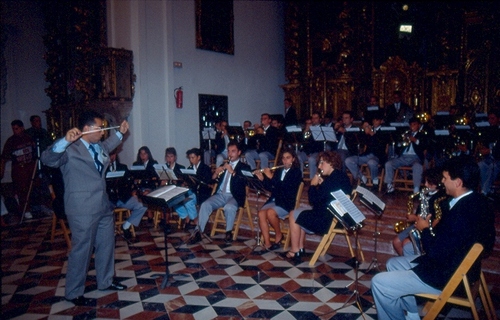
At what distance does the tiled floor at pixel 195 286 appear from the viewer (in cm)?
379

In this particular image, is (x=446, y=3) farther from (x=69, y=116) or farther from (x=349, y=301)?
(x=69, y=116)

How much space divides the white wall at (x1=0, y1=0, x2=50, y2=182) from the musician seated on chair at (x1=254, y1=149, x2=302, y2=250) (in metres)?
8.54

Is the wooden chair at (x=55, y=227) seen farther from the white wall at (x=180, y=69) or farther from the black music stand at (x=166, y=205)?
the white wall at (x=180, y=69)

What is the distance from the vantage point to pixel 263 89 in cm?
1212

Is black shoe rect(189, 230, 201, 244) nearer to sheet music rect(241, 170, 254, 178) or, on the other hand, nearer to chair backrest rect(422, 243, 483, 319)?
sheet music rect(241, 170, 254, 178)

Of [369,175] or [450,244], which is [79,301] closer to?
[450,244]

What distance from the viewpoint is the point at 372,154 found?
25.2 ft

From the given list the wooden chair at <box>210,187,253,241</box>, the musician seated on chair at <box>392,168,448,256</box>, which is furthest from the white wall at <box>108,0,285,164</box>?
the musician seated on chair at <box>392,168,448,256</box>

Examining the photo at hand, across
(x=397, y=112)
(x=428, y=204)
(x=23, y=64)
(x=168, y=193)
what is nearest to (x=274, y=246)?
(x=168, y=193)

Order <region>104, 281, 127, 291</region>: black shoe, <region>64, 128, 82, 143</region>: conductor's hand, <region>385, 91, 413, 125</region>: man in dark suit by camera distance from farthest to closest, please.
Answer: <region>385, 91, 413, 125</region>: man in dark suit, <region>104, 281, 127, 291</region>: black shoe, <region>64, 128, 82, 143</region>: conductor's hand

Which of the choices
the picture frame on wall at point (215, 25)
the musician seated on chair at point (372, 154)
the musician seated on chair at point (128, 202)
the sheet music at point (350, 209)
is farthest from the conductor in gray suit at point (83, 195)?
the picture frame on wall at point (215, 25)

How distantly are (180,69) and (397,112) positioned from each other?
5.34m

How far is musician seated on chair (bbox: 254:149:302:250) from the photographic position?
5.59 metres

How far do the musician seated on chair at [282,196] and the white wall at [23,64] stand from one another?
8545mm
